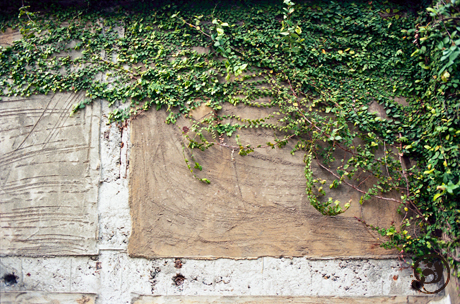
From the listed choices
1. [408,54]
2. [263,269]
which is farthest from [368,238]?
[408,54]

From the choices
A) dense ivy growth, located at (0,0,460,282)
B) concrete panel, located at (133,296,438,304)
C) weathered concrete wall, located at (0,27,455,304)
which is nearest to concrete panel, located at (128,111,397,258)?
weathered concrete wall, located at (0,27,455,304)

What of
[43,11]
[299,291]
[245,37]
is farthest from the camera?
[43,11]

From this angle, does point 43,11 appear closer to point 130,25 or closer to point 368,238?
point 130,25

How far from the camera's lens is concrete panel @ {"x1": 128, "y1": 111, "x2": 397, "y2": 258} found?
128 inches

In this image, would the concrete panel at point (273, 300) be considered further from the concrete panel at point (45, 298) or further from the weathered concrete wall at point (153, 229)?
the concrete panel at point (45, 298)

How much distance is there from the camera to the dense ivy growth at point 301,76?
3119mm

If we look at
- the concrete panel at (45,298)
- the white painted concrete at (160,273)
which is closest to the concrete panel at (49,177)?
the white painted concrete at (160,273)

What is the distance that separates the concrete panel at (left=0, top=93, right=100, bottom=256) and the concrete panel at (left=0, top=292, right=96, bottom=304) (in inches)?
17.7

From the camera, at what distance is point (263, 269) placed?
3236mm

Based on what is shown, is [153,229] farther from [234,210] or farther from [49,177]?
[49,177]

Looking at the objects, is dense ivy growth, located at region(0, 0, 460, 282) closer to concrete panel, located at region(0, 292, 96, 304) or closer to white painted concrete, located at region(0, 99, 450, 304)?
white painted concrete, located at region(0, 99, 450, 304)

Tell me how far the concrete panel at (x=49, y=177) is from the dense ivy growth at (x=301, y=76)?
0.94 ft

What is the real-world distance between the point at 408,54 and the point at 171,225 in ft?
10.9

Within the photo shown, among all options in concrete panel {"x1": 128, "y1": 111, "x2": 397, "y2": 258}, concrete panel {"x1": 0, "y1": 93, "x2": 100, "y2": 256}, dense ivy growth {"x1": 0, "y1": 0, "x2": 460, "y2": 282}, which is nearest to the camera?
dense ivy growth {"x1": 0, "y1": 0, "x2": 460, "y2": 282}
